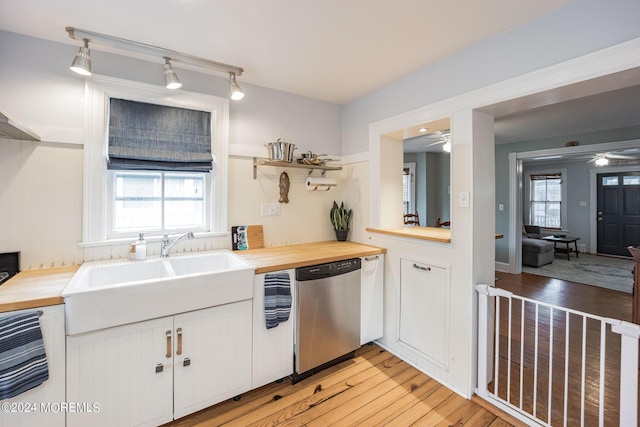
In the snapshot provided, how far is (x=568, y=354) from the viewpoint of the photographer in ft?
7.46

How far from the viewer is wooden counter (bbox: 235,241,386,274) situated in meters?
2.05

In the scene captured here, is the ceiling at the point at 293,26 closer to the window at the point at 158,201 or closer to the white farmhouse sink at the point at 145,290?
the window at the point at 158,201

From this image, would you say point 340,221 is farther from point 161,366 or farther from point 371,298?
point 161,366

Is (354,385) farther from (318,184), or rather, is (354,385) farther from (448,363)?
(318,184)

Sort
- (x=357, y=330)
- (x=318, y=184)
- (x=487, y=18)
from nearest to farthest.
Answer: (x=487, y=18) < (x=357, y=330) < (x=318, y=184)

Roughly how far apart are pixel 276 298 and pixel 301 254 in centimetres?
50

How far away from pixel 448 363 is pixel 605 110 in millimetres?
3653

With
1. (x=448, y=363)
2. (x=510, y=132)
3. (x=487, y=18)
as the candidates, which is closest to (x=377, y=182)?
(x=487, y=18)

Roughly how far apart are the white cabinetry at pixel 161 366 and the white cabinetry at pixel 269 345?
2.2 inches

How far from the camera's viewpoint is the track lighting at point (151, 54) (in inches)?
66.7

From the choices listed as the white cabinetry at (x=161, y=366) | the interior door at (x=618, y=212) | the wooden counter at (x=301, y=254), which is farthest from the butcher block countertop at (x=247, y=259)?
Result: the interior door at (x=618, y=212)

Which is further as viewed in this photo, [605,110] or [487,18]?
[605,110]

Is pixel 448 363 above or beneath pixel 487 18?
beneath

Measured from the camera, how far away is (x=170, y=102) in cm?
223
